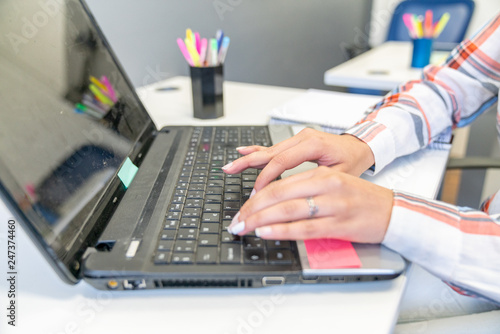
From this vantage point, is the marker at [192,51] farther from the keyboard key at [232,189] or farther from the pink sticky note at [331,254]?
the pink sticky note at [331,254]

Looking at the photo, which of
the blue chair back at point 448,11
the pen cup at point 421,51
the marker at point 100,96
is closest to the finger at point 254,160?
the marker at point 100,96

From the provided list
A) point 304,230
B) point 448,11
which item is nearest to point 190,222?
point 304,230

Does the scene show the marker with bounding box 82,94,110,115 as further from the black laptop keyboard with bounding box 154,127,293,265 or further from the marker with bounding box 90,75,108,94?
the black laptop keyboard with bounding box 154,127,293,265

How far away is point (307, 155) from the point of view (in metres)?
0.48

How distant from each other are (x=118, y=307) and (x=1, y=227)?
0.74ft

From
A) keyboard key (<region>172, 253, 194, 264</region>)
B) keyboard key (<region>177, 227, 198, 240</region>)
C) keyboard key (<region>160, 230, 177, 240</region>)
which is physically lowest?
keyboard key (<region>177, 227, 198, 240</region>)

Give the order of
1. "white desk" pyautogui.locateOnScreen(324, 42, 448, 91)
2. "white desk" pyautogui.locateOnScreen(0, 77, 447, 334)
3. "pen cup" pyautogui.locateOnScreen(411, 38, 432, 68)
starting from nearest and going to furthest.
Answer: "white desk" pyautogui.locateOnScreen(0, 77, 447, 334)
"white desk" pyautogui.locateOnScreen(324, 42, 448, 91)
"pen cup" pyautogui.locateOnScreen(411, 38, 432, 68)

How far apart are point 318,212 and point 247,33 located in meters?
1.41

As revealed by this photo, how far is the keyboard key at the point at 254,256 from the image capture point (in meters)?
0.33

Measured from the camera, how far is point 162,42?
1.12m

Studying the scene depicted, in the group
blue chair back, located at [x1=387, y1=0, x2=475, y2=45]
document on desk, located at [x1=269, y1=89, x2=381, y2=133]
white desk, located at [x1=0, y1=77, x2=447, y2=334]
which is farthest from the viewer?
blue chair back, located at [x1=387, y1=0, x2=475, y2=45]

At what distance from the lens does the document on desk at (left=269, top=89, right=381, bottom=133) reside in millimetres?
700

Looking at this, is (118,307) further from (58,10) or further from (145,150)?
(58,10)

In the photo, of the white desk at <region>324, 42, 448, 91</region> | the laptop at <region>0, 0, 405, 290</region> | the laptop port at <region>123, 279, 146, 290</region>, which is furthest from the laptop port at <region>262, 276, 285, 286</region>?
the white desk at <region>324, 42, 448, 91</region>
